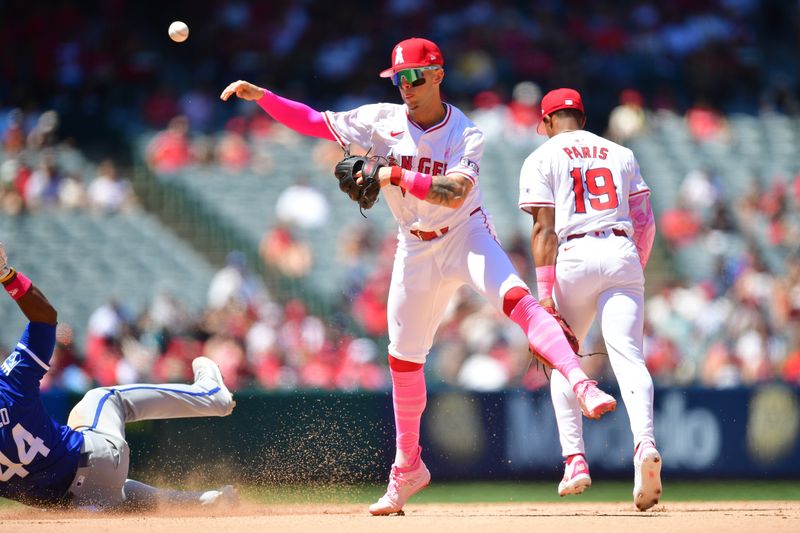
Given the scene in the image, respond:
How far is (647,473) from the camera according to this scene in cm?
A: 557

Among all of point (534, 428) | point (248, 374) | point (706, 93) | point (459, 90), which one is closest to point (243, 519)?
point (534, 428)

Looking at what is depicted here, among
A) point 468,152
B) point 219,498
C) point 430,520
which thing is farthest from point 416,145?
point 219,498

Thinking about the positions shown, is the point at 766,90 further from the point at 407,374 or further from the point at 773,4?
the point at 407,374

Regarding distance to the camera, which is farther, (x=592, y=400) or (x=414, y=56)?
(x=414, y=56)

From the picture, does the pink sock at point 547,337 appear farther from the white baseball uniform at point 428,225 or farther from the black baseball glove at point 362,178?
the black baseball glove at point 362,178

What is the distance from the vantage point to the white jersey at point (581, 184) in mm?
6027

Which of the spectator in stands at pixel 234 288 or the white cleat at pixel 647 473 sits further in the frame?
the spectator in stands at pixel 234 288

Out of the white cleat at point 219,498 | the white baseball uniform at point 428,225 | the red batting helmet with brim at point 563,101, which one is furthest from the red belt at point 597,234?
the white cleat at point 219,498

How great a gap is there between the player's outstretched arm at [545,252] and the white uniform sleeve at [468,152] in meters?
0.40

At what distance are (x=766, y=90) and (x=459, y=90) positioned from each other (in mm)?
3976

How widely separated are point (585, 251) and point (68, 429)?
2.75 metres

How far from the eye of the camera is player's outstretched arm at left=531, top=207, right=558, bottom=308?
6004 millimetres

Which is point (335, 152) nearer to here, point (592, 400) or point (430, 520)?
point (430, 520)

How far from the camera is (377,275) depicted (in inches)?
490
